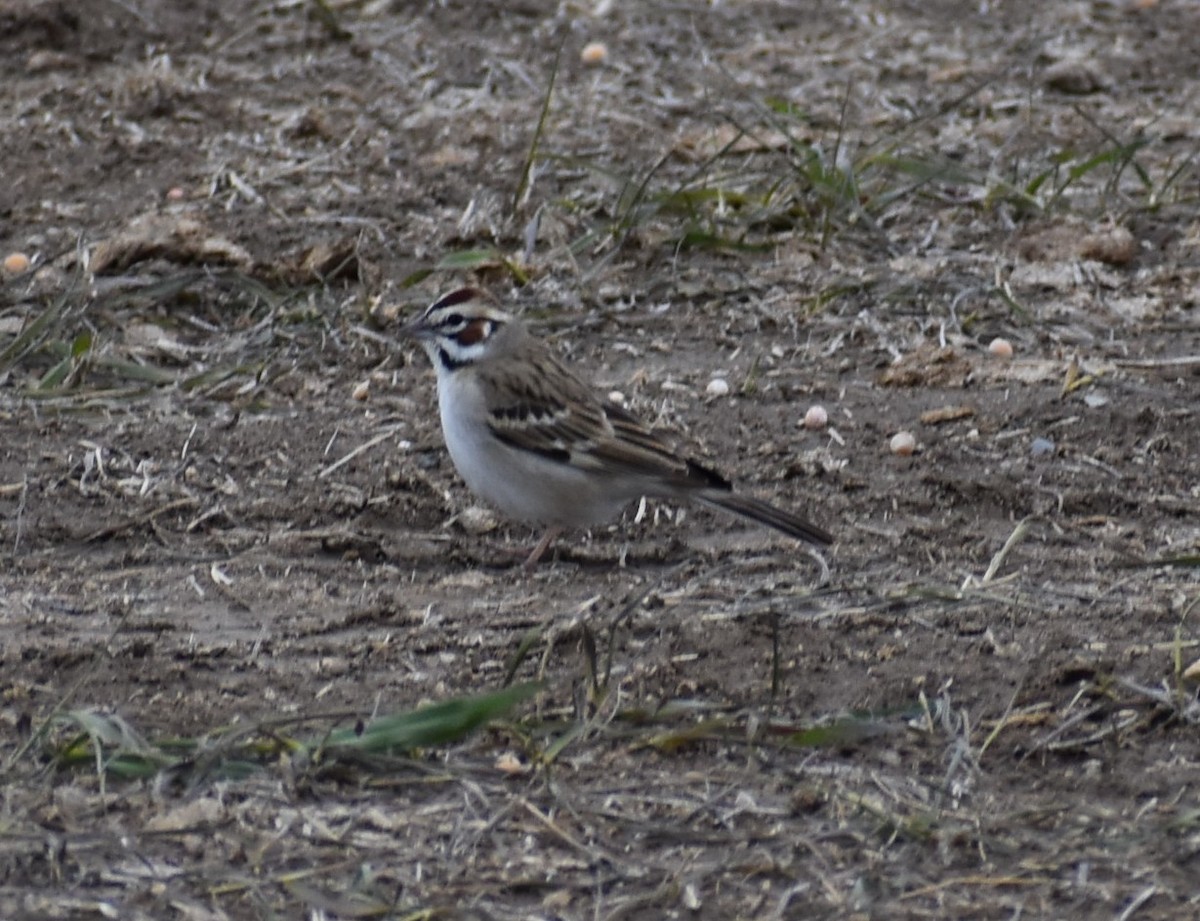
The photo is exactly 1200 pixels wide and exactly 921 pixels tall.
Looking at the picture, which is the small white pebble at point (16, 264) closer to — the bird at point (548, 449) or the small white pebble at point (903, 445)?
the bird at point (548, 449)

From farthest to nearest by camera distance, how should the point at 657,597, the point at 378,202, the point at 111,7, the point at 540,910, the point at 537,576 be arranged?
the point at 111,7
the point at 378,202
the point at 537,576
the point at 657,597
the point at 540,910

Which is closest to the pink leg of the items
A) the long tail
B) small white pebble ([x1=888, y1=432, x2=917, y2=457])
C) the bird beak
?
the long tail

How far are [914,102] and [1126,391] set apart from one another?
314 cm

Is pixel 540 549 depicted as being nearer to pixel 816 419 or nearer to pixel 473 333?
pixel 473 333

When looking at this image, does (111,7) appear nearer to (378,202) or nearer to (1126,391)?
(378,202)

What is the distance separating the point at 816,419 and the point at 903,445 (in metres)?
0.34

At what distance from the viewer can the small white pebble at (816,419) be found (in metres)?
6.66

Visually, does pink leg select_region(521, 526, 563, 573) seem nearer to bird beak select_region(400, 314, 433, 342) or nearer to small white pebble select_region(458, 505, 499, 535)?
small white pebble select_region(458, 505, 499, 535)

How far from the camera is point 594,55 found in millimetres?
10117

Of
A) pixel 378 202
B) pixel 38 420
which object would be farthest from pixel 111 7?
pixel 38 420

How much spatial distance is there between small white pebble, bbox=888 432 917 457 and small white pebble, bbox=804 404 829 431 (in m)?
0.26

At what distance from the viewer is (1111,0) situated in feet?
36.2

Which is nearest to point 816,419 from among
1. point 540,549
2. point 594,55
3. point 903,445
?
point 903,445

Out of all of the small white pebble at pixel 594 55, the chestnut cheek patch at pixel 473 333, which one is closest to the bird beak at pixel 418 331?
the chestnut cheek patch at pixel 473 333
